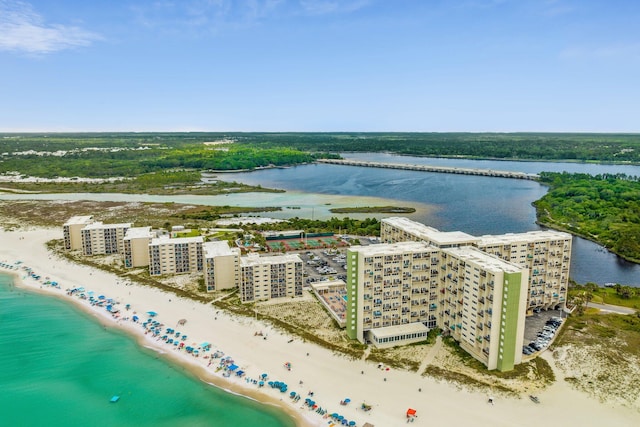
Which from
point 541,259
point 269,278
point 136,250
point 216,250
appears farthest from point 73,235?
point 541,259

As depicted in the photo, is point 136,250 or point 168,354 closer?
point 168,354

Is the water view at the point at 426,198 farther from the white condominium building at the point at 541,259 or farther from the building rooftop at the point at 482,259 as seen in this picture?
the building rooftop at the point at 482,259

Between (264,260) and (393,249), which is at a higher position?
(393,249)

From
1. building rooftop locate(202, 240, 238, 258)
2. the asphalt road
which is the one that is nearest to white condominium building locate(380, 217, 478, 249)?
the asphalt road

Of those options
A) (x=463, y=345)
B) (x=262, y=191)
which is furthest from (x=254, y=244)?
(x=262, y=191)

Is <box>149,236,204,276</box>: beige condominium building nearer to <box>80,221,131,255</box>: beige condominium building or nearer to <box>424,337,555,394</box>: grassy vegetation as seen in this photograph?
<box>80,221,131,255</box>: beige condominium building

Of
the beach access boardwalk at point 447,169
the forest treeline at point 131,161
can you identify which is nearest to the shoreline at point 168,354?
the forest treeline at point 131,161

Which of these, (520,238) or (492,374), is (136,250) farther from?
(520,238)
